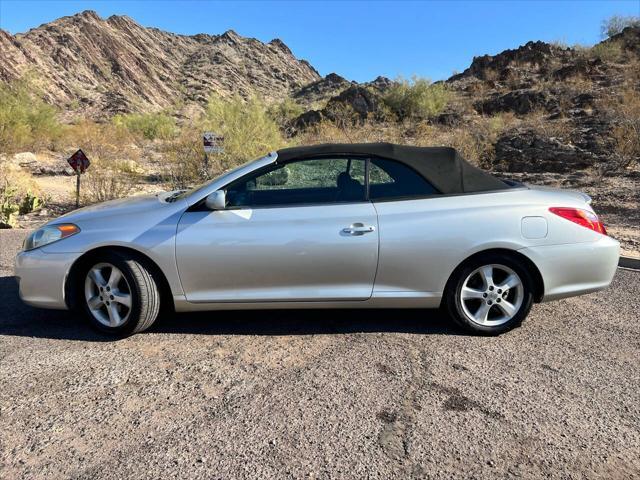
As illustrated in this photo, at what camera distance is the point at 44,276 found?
12.9ft

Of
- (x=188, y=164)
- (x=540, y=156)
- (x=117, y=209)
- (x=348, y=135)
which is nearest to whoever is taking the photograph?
(x=117, y=209)

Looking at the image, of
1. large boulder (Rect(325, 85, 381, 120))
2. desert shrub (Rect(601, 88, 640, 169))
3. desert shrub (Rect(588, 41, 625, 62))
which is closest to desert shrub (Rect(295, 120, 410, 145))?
large boulder (Rect(325, 85, 381, 120))

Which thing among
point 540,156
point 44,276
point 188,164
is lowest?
point 44,276

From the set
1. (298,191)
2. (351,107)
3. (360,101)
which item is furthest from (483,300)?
(360,101)

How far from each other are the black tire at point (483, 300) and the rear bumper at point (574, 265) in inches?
4.9

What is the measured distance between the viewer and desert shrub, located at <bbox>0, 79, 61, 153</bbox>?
64.3 feet

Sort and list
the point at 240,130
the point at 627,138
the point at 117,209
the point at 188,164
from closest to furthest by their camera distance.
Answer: the point at 117,209 → the point at 627,138 → the point at 188,164 → the point at 240,130

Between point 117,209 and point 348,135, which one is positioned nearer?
point 117,209

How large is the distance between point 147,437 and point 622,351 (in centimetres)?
334

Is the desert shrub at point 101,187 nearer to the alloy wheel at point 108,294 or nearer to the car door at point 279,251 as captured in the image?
the alloy wheel at point 108,294

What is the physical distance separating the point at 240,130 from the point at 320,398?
15.1 m

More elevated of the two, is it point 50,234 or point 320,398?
point 50,234

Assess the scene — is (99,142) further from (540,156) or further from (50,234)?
(50,234)

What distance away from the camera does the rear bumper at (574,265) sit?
3.86 metres
